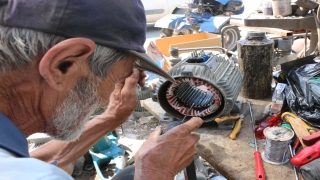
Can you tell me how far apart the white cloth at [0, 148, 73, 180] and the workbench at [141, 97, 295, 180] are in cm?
85

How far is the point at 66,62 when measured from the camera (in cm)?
73

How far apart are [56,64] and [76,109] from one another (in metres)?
0.19

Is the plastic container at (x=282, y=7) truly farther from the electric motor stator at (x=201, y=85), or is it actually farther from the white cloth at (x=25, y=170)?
the white cloth at (x=25, y=170)

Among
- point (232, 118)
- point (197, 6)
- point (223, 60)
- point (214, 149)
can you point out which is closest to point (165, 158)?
point (214, 149)

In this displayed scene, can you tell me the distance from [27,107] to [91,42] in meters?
0.25

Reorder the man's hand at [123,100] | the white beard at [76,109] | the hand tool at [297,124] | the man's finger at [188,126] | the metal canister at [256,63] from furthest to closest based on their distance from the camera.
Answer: the metal canister at [256,63]
the man's hand at [123,100]
the hand tool at [297,124]
the man's finger at [188,126]
the white beard at [76,109]

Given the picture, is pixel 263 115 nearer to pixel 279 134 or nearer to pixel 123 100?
pixel 279 134

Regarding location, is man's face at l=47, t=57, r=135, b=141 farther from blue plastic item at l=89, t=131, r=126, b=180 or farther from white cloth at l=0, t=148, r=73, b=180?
blue plastic item at l=89, t=131, r=126, b=180

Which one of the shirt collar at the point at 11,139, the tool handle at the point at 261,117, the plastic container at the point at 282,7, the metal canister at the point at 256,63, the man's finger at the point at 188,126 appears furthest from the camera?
the plastic container at the point at 282,7

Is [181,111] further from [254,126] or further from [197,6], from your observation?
[197,6]

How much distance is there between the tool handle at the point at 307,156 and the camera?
3.66ft

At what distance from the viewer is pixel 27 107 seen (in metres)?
0.76

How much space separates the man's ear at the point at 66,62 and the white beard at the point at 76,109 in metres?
0.04

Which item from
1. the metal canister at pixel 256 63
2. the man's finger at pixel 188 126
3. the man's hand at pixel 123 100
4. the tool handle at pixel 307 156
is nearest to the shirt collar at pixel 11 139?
the man's finger at pixel 188 126
